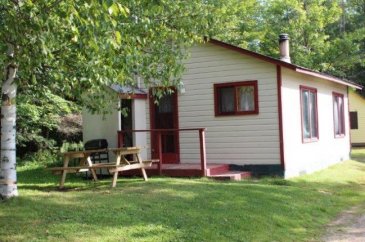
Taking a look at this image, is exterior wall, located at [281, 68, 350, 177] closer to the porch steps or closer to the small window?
the porch steps

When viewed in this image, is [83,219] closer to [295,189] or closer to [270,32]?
[295,189]

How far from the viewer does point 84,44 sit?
6410 millimetres

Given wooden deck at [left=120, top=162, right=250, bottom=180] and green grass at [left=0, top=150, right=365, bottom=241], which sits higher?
wooden deck at [left=120, top=162, right=250, bottom=180]

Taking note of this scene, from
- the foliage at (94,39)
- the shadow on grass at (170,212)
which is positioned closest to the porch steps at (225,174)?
the shadow on grass at (170,212)

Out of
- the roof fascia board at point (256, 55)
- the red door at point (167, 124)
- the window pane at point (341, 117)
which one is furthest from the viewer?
the window pane at point (341, 117)

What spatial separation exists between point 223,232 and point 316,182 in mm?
6610

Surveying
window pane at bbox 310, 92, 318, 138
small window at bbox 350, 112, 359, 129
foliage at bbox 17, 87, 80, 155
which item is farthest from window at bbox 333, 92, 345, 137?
small window at bbox 350, 112, 359, 129

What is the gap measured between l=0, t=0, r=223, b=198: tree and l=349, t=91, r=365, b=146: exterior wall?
78.3 feet

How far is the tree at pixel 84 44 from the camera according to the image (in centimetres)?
562

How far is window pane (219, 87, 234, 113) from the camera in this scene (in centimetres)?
1391

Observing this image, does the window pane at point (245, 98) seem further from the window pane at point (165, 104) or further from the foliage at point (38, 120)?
the foliage at point (38, 120)

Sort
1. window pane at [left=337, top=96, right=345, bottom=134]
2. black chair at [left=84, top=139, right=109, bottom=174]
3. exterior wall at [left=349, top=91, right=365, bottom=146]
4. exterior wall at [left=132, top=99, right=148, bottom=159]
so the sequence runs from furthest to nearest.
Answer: exterior wall at [left=349, top=91, right=365, bottom=146]
window pane at [left=337, top=96, right=345, bottom=134]
exterior wall at [left=132, top=99, right=148, bottom=159]
black chair at [left=84, top=139, right=109, bottom=174]

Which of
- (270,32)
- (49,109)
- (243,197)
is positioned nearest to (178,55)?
(243,197)

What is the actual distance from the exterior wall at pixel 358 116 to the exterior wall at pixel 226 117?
787 inches
